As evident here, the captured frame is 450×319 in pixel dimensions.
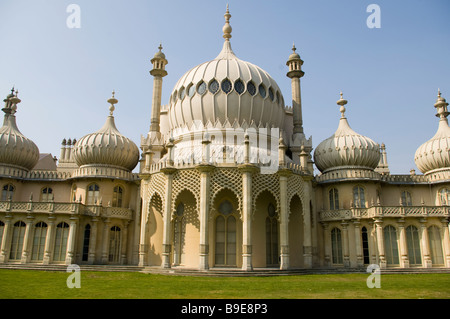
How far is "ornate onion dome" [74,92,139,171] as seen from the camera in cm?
3003

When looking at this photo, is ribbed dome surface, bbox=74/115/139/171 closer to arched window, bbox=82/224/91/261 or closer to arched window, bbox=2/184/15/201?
arched window, bbox=82/224/91/261

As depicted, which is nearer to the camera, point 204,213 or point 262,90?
point 204,213

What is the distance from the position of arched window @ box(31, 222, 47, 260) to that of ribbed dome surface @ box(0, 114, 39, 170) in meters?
6.81

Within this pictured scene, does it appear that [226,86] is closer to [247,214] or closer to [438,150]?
[247,214]

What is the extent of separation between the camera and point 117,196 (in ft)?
98.6

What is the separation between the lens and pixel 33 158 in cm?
3173

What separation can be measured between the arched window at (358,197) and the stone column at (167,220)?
14495 mm

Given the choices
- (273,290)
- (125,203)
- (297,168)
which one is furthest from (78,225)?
(273,290)

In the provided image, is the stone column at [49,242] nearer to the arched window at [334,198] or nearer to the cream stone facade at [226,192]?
the cream stone facade at [226,192]

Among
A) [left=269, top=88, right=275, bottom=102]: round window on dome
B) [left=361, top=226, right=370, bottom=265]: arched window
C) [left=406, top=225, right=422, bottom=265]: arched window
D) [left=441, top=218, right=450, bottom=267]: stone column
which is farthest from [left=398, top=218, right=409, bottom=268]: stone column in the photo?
[left=269, top=88, right=275, bottom=102]: round window on dome

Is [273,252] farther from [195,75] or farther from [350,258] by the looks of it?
[195,75]

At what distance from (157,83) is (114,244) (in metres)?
13.9

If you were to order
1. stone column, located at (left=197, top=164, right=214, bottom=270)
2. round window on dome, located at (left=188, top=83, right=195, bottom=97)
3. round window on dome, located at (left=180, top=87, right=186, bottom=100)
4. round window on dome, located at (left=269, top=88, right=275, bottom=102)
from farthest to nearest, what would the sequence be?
1. round window on dome, located at (left=269, top=88, right=275, bottom=102)
2. round window on dome, located at (left=180, top=87, right=186, bottom=100)
3. round window on dome, located at (left=188, top=83, right=195, bottom=97)
4. stone column, located at (left=197, top=164, right=214, bottom=270)

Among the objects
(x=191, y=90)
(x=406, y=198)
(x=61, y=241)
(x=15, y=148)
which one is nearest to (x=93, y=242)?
(x=61, y=241)
